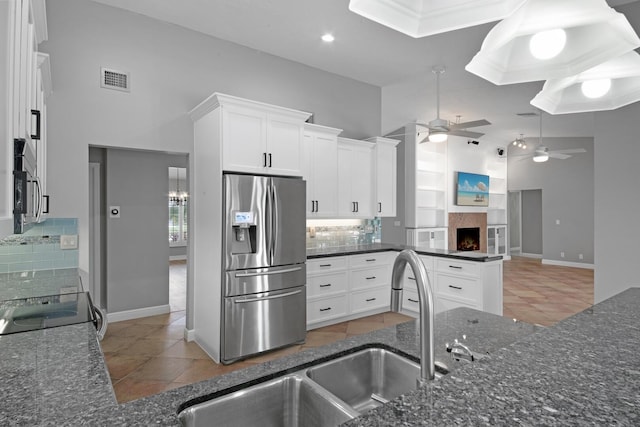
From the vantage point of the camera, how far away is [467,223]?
903 cm

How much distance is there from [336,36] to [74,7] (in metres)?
2.61

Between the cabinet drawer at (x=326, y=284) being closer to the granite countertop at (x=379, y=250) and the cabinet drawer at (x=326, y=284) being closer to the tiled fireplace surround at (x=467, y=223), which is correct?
the granite countertop at (x=379, y=250)

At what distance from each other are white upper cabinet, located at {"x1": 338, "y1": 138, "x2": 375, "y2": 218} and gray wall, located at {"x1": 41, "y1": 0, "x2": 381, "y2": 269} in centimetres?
117

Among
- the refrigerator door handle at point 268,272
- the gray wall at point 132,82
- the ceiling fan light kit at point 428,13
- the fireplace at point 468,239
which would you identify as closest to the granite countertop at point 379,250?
the refrigerator door handle at point 268,272

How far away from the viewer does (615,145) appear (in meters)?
3.15

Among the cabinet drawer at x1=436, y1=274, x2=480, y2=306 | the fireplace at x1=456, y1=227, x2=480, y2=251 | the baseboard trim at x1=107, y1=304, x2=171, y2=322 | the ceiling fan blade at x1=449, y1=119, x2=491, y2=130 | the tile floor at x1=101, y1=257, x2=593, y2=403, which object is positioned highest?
the ceiling fan blade at x1=449, y1=119, x2=491, y2=130

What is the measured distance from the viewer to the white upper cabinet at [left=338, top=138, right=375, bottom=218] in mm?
4910

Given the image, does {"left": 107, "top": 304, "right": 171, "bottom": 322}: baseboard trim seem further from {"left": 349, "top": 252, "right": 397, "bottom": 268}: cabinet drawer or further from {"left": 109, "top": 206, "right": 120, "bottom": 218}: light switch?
{"left": 349, "top": 252, "right": 397, "bottom": 268}: cabinet drawer

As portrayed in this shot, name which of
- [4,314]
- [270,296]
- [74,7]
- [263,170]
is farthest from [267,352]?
[74,7]

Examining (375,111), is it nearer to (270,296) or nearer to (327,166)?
(327,166)

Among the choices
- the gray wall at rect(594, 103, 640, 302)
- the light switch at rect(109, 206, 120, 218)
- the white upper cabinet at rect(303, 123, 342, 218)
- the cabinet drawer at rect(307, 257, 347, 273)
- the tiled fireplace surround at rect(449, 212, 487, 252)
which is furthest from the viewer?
the tiled fireplace surround at rect(449, 212, 487, 252)

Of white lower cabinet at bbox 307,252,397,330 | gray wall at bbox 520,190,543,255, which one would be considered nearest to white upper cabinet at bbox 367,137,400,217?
white lower cabinet at bbox 307,252,397,330

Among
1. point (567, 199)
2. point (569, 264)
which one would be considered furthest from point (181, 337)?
point (567, 199)

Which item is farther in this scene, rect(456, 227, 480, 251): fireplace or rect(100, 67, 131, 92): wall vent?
rect(456, 227, 480, 251): fireplace
